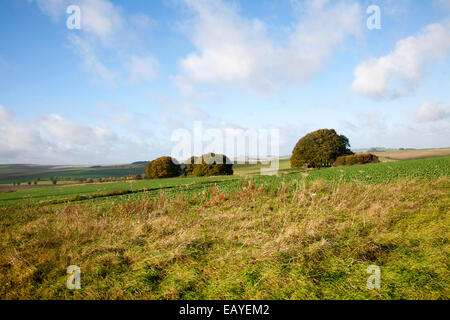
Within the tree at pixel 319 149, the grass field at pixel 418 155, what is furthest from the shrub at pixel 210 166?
the grass field at pixel 418 155

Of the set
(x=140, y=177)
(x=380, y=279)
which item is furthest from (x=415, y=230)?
(x=140, y=177)

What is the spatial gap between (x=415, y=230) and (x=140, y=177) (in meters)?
61.9

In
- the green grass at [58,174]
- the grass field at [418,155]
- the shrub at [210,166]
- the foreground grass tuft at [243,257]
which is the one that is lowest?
the green grass at [58,174]

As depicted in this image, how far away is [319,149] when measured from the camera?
48500 mm

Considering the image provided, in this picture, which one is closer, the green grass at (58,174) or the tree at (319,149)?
A: the tree at (319,149)

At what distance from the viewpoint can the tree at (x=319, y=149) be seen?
47.9m

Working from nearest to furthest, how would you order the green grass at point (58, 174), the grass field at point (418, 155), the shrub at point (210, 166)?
the grass field at point (418, 155)
the shrub at point (210, 166)
the green grass at point (58, 174)

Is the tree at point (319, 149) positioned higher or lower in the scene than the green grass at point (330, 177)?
higher

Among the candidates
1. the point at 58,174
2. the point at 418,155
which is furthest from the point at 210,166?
the point at 58,174

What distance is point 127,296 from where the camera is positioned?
362 centimetres

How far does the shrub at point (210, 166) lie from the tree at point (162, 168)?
13.5 ft

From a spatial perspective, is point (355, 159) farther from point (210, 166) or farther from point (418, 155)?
point (210, 166)

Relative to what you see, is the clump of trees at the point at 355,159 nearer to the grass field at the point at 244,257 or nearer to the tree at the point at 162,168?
the grass field at the point at 244,257
